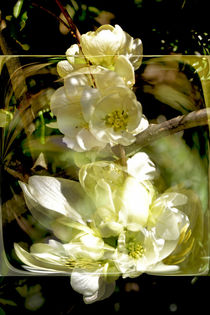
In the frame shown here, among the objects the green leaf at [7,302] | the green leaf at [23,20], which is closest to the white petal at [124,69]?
the green leaf at [23,20]

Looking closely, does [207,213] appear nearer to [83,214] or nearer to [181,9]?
[83,214]

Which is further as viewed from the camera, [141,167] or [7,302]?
[7,302]

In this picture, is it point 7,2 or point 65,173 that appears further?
point 7,2

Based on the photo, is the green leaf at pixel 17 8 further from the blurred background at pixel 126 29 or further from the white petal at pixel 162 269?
the white petal at pixel 162 269

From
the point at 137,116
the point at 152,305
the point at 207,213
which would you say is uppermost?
the point at 137,116

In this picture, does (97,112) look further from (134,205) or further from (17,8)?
(17,8)

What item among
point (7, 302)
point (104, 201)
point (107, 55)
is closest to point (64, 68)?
point (107, 55)

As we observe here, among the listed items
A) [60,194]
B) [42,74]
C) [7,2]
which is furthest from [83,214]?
[7,2]
